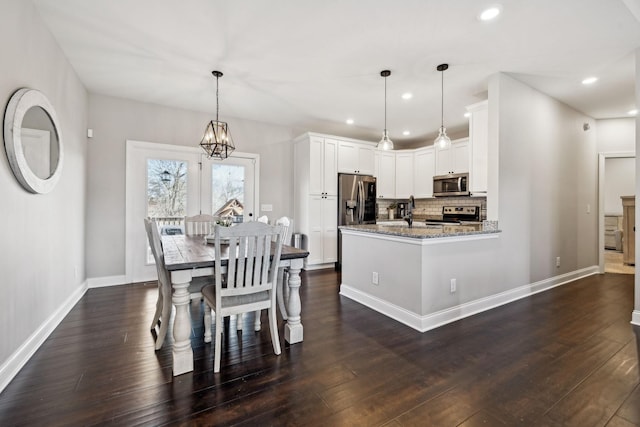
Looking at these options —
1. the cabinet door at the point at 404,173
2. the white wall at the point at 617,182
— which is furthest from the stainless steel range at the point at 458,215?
the white wall at the point at 617,182

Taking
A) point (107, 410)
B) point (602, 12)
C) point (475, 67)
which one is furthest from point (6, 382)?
point (602, 12)

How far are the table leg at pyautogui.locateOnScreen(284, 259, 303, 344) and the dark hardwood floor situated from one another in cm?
8

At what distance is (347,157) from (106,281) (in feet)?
13.9

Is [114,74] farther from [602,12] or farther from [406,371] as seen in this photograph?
[602,12]

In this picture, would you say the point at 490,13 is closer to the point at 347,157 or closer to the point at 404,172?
the point at 347,157

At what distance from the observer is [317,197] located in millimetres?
5000

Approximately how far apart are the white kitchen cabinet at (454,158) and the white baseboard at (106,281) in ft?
17.7

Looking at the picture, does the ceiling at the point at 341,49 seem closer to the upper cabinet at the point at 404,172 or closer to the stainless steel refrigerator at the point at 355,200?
the stainless steel refrigerator at the point at 355,200

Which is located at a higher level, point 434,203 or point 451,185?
point 451,185

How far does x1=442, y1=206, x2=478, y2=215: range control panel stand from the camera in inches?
197

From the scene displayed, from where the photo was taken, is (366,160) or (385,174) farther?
(385,174)

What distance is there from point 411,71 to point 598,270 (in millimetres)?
4623

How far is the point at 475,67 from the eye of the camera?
305 centimetres

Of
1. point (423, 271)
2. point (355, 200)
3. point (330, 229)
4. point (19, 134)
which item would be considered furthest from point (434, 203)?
point (19, 134)
